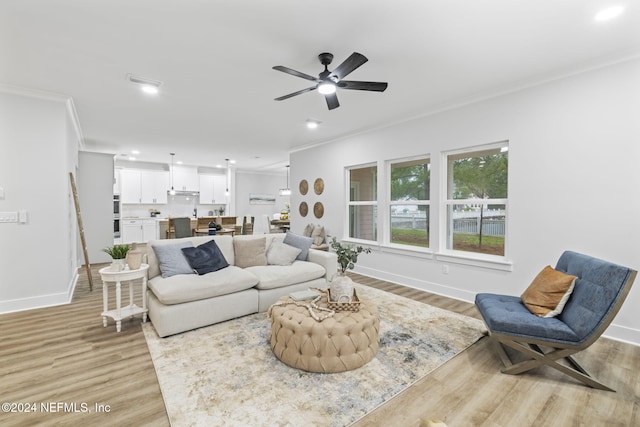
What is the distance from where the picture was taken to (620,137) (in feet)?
9.18

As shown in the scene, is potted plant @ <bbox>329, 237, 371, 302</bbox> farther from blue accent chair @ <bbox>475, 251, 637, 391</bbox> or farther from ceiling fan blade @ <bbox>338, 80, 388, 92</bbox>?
ceiling fan blade @ <bbox>338, 80, 388, 92</bbox>

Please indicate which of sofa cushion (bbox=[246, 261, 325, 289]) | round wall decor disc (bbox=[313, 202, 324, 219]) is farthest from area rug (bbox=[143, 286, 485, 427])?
round wall decor disc (bbox=[313, 202, 324, 219])

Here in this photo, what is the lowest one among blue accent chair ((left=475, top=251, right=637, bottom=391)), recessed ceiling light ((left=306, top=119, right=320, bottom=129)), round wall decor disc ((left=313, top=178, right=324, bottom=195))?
blue accent chair ((left=475, top=251, right=637, bottom=391))

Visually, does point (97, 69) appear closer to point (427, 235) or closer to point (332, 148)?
point (332, 148)

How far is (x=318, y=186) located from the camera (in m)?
6.27

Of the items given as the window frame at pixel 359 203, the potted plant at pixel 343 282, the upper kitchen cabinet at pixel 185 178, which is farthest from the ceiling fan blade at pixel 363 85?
the upper kitchen cabinet at pixel 185 178

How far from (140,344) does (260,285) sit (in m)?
1.26

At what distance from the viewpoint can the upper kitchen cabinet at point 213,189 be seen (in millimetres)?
10094

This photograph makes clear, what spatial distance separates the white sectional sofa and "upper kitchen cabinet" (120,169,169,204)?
6684 mm

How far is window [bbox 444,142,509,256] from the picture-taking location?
3.77 m

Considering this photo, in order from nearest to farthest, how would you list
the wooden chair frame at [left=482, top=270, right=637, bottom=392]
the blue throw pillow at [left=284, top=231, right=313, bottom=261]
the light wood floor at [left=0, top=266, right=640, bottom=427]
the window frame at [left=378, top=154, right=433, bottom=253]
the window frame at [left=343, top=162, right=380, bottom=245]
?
the light wood floor at [left=0, top=266, right=640, bottom=427] → the wooden chair frame at [left=482, top=270, right=637, bottom=392] → the blue throw pillow at [left=284, top=231, right=313, bottom=261] → the window frame at [left=378, top=154, right=433, bottom=253] → the window frame at [left=343, top=162, right=380, bottom=245]

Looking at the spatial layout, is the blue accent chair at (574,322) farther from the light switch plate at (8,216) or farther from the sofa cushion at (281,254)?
the light switch plate at (8,216)

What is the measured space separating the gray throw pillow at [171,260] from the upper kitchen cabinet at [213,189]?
7.14 meters

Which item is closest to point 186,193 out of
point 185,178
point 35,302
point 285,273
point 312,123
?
point 185,178
